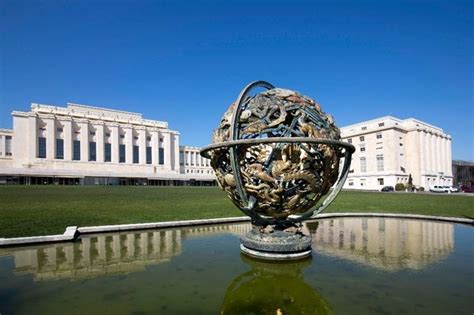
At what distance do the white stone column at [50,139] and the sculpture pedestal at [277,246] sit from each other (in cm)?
7588

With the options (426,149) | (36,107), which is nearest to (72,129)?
(36,107)

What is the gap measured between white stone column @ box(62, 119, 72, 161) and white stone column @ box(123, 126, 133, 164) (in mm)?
13956

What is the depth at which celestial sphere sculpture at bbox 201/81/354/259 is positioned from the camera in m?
7.39

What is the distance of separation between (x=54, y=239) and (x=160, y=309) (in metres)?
6.73

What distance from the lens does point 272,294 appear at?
5.28 meters

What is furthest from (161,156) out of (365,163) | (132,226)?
(132,226)

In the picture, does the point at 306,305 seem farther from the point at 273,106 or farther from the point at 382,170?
the point at 382,170

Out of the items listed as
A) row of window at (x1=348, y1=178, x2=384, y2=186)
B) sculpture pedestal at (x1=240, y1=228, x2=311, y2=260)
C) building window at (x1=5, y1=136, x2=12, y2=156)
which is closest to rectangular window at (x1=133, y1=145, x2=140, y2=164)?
building window at (x1=5, y1=136, x2=12, y2=156)

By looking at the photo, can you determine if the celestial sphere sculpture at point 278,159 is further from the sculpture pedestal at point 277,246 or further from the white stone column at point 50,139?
the white stone column at point 50,139

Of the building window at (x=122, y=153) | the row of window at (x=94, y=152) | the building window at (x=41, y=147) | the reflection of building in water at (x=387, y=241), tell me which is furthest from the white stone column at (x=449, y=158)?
the building window at (x=41, y=147)

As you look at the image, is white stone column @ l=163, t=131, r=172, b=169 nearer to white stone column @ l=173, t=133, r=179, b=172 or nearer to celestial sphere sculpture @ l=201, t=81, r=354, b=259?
white stone column @ l=173, t=133, r=179, b=172

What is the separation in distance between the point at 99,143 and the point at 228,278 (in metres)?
79.5

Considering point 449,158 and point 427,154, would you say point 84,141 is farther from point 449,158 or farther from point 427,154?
point 449,158

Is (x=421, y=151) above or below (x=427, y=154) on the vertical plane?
above
